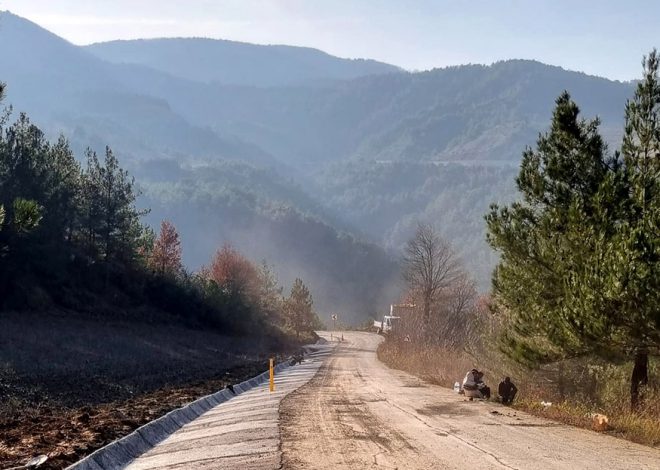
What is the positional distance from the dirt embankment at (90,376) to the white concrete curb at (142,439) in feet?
0.85

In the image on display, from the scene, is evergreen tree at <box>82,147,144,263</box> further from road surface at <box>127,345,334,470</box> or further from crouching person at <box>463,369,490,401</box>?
crouching person at <box>463,369,490,401</box>

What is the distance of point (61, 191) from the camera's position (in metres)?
49.7

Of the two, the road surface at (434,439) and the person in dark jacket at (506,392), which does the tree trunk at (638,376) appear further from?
the person in dark jacket at (506,392)

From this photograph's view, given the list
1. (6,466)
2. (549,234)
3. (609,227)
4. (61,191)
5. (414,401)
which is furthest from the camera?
(61,191)

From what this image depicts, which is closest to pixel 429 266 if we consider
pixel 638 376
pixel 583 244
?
pixel 638 376

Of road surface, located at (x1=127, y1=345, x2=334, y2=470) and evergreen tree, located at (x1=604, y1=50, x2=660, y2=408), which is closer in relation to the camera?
road surface, located at (x1=127, y1=345, x2=334, y2=470)

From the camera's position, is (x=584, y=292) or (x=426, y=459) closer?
(x=426, y=459)

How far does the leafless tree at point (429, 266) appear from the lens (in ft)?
221

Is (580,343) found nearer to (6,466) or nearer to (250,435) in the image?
(250,435)

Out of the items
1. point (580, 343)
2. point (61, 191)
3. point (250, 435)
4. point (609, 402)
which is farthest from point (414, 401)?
point (61, 191)

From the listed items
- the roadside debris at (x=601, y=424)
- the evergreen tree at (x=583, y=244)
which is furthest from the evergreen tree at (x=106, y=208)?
the roadside debris at (x=601, y=424)

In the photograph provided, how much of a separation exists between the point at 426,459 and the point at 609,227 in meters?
8.48

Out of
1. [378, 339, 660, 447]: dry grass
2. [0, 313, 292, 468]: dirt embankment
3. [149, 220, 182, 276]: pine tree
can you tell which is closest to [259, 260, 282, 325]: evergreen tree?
[149, 220, 182, 276]: pine tree

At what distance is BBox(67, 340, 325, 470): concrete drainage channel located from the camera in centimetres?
1205
